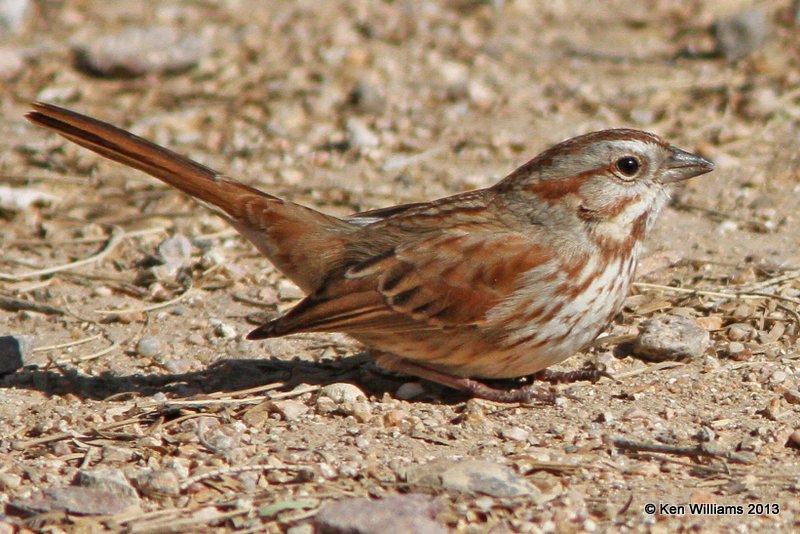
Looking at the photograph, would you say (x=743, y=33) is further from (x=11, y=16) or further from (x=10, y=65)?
(x=11, y=16)

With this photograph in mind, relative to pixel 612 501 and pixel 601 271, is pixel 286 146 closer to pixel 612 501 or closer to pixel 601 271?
pixel 601 271

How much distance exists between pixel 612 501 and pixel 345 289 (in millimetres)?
1460

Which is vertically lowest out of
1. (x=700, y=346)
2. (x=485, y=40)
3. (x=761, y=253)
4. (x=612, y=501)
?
(x=612, y=501)

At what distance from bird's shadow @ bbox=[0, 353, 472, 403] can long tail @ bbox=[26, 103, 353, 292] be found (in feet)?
1.19

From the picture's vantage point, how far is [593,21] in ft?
29.5

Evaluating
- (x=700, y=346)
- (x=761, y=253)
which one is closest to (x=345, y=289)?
(x=700, y=346)

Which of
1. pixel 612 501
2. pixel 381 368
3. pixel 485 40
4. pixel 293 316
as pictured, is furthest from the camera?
pixel 485 40

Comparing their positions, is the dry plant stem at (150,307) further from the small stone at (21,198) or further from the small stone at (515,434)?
the small stone at (515,434)

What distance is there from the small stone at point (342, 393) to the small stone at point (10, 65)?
15.4ft

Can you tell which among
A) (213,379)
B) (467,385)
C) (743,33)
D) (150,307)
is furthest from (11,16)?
(467,385)

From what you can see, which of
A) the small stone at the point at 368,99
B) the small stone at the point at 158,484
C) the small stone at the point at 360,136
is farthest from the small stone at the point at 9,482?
the small stone at the point at 368,99

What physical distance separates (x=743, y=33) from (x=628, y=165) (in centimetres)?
376

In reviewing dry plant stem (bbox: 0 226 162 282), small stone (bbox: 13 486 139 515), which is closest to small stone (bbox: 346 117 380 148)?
dry plant stem (bbox: 0 226 162 282)

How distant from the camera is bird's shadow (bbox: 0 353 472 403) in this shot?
4961 mm
